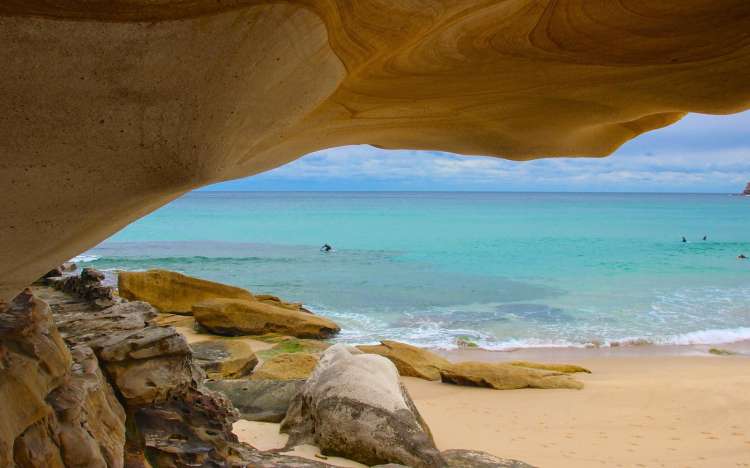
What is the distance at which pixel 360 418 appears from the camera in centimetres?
452

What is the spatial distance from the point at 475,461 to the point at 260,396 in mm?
2029

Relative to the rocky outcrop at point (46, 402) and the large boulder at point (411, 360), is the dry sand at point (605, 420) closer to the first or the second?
the large boulder at point (411, 360)

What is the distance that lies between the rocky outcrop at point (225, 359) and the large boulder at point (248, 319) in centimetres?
131

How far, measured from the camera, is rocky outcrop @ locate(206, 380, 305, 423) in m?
5.31

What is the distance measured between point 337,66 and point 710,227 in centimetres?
4734

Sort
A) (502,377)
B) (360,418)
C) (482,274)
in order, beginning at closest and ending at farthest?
(360,418), (502,377), (482,274)

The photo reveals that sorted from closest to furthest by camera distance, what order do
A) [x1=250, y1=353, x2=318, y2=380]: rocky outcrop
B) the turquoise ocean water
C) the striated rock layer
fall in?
the striated rock layer < [x1=250, y1=353, x2=318, y2=380]: rocky outcrop < the turquoise ocean water

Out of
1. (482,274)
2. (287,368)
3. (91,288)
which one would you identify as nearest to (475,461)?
(91,288)

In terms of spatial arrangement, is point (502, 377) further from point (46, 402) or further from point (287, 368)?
point (46, 402)

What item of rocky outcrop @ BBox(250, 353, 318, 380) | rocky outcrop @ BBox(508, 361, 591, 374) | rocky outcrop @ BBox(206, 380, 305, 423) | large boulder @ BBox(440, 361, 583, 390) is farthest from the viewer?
rocky outcrop @ BBox(508, 361, 591, 374)

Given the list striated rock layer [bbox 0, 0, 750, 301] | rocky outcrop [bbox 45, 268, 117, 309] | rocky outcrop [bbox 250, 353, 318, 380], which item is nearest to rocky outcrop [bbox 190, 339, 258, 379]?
rocky outcrop [bbox 250, 353, 318, 380]

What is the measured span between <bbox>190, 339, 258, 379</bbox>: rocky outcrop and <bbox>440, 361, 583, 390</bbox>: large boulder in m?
2.56

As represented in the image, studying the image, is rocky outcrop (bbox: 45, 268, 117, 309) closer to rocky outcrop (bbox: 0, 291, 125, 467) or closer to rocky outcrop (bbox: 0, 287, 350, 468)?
rocky outcrop (bbox: 0, 287, 350, 468)

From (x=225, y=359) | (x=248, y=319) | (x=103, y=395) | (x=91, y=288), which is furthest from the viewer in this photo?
(x=248, y=319)
